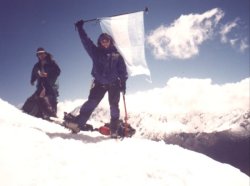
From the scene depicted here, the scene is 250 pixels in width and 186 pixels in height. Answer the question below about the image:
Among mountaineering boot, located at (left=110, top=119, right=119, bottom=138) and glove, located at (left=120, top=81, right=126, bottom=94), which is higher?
glove, located at (left=120, top=81, right=126, bottom=94)

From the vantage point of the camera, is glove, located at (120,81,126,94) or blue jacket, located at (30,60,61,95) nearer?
glove, located at (120,81,126,94)

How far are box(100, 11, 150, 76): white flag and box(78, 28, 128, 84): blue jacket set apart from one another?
0.46 meters

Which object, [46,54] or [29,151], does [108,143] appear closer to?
[29,151]

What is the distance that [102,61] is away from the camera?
10.6m

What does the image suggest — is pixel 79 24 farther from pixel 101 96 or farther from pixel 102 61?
pixel 101 96

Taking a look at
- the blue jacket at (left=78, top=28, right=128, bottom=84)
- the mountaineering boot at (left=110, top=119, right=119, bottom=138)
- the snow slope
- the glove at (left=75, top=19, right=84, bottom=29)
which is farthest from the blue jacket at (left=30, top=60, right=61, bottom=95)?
the snow slope

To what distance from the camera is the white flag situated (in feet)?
36.2

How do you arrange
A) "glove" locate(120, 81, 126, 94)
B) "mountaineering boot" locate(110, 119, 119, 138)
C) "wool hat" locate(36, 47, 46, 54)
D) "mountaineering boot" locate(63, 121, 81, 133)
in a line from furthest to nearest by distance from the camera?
1. "wool hat" locate(36, 47, 46, 54)
2. "glove" locate(120, 81, 126, 94)
3. "mountaineering boot" locate(110, 119, 119, 138)
4. "mountaineering boot" locate(63, 121, 81, 133)

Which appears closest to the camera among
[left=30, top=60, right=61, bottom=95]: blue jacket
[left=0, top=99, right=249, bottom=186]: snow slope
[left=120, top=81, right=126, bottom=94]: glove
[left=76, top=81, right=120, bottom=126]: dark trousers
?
[left=0, top=99, right=249, bottom=186]: snow slope

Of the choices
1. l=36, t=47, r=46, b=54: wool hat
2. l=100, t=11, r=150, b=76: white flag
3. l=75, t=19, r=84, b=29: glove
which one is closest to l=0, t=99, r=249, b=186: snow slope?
l=100, t=11, r=150, b=76: white flag

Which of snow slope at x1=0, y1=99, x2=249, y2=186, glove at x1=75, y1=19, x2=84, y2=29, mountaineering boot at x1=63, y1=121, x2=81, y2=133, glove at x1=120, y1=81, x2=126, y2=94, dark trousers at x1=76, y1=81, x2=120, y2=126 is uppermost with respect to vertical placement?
glove at x1=75, y1=19, x2=84, y2=29

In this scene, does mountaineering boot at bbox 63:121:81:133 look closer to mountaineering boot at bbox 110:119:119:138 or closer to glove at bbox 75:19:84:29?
mountaineering boot at bbox 110:119:119:138

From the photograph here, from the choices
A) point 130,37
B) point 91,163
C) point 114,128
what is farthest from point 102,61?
point 91,163

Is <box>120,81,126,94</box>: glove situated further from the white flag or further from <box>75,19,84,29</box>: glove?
<box>75,19,84,29</box>: glove
